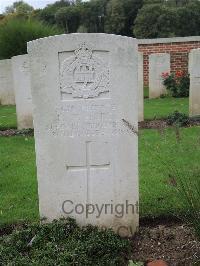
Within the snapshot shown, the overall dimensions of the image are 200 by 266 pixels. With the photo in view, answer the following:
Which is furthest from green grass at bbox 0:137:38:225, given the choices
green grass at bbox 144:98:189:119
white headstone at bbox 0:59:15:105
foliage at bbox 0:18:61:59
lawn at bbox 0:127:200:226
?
foliage at bbox 0:18:61:59

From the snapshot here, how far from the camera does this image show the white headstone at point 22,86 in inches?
323

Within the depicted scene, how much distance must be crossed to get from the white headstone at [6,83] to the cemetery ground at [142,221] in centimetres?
651

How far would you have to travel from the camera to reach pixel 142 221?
14.0 ft

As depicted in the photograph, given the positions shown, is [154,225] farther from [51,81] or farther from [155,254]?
[51,81]

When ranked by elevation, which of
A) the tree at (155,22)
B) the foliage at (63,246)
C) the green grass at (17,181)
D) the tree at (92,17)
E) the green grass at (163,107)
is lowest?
the green grass at (17,181)

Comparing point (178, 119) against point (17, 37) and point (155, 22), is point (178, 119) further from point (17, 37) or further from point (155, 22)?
point (155, 22)

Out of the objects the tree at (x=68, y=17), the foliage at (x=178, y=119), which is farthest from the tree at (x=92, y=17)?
the foliage at (x=178, y=119)

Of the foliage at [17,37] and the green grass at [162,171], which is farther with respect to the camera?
the foliage at [17,37]

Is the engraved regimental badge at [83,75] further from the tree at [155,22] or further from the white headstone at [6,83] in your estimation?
the tree at [155,22]

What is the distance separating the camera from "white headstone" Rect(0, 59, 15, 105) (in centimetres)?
1310

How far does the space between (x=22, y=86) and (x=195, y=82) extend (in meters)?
3.55

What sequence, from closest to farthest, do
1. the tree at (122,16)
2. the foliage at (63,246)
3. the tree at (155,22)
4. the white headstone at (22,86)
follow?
1. the foliage at (63,246)
2. the white headstone at (22,86)
3. the tree at (155,22)
4. the tree at (122,16)

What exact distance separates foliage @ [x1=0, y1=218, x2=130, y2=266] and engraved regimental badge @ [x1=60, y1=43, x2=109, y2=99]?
111 cm

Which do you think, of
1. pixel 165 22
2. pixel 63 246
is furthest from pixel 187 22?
pixel 63 246
